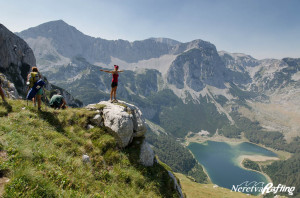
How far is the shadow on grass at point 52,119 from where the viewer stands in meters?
13.0

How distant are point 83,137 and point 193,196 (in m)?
32.7

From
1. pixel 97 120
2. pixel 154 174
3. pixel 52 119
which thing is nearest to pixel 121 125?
pixel 97 120

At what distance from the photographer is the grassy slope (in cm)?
651

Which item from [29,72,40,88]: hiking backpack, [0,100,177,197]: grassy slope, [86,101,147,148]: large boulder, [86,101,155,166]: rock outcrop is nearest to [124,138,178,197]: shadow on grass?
[0,100,177,197]: grassy slope

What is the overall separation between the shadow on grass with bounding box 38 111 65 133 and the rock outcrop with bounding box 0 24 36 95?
83.5 meters

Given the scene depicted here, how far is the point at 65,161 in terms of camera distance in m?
9.35

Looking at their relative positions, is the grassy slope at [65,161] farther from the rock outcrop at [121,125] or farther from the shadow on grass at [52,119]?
the rock outcrop at [121,125]

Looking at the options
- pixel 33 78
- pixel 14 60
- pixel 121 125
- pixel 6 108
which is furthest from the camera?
pixel 14 60

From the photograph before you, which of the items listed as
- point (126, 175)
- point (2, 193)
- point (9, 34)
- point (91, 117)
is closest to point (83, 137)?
point (91, 117)

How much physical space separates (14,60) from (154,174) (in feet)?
391

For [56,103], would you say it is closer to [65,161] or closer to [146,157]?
[65,161]

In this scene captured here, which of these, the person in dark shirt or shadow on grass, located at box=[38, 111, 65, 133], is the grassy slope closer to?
shadow on grass, located at box=[38, 111, 65, 133]

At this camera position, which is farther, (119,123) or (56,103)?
(56,103)

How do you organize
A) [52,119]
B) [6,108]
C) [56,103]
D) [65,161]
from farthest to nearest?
[56,103] < [52,119] < [6,108] < [65,161]
